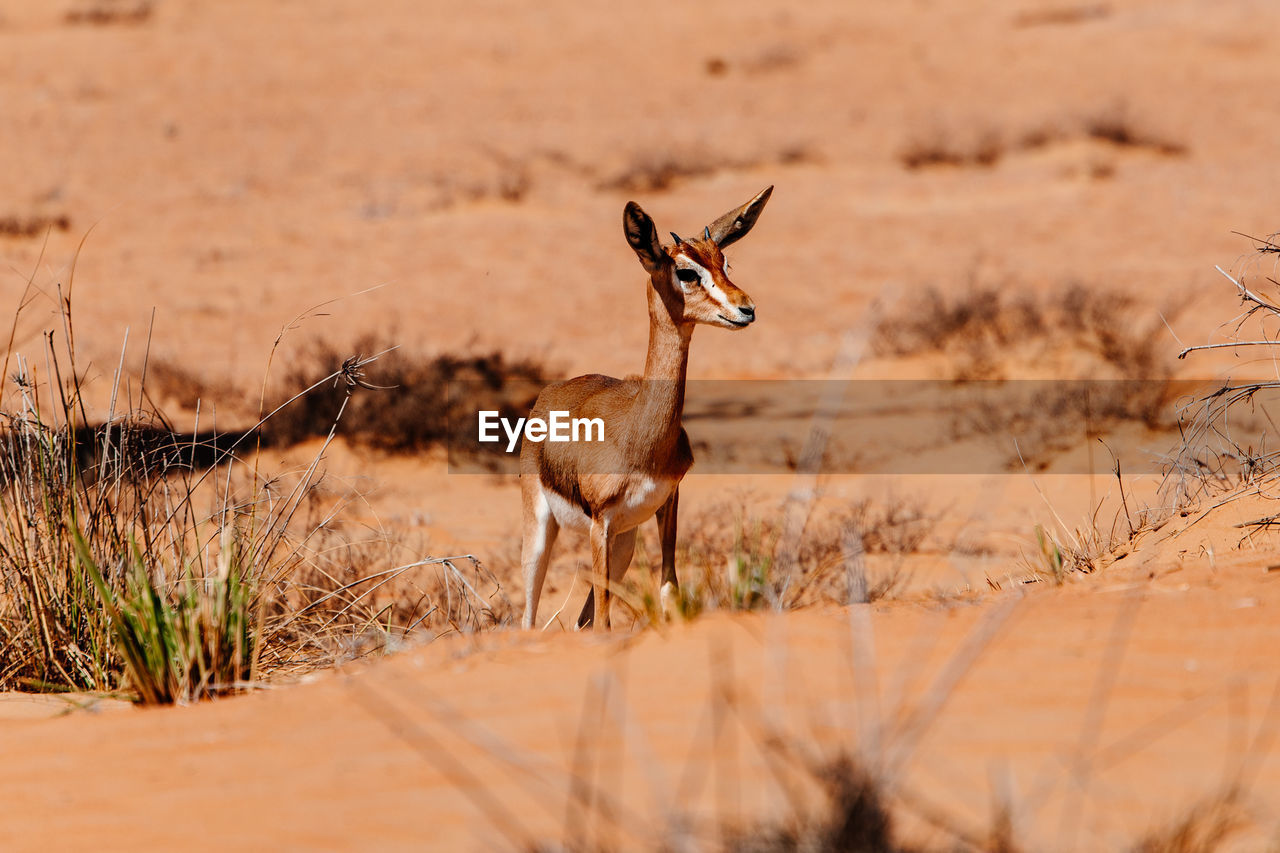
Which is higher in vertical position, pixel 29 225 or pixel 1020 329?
pixel 29 225

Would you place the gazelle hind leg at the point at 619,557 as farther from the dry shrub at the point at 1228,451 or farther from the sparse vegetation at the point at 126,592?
the dry shrub at the point at 1228,451

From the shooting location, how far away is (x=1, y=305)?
15.1 meters

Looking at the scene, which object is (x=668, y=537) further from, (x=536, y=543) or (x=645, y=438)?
(x=536, y=543)

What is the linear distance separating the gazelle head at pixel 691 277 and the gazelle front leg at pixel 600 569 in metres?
0.92

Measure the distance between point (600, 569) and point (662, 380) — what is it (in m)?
0.83

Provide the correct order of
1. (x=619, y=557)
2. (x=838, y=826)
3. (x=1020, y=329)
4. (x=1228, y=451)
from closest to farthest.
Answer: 1. (x=838, y=826)
2. (x=619, y=557)
3. (x=1228, y=451)
4. (x=1020, y=329)

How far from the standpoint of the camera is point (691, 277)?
5.58 m

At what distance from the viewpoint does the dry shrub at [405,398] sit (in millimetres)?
11680

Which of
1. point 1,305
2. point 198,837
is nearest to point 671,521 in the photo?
point 198,837

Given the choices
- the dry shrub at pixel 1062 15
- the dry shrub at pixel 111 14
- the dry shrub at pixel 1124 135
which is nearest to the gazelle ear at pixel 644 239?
the dry shrub at pixel 1124 135

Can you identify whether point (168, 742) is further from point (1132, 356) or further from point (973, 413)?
point (1132, 356)

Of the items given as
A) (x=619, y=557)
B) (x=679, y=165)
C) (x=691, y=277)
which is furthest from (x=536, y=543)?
(x=679, y=165)

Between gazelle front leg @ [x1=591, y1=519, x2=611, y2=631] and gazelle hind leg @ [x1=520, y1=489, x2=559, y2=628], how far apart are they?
0.44 meters

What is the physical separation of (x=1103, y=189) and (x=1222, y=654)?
1837 cm
